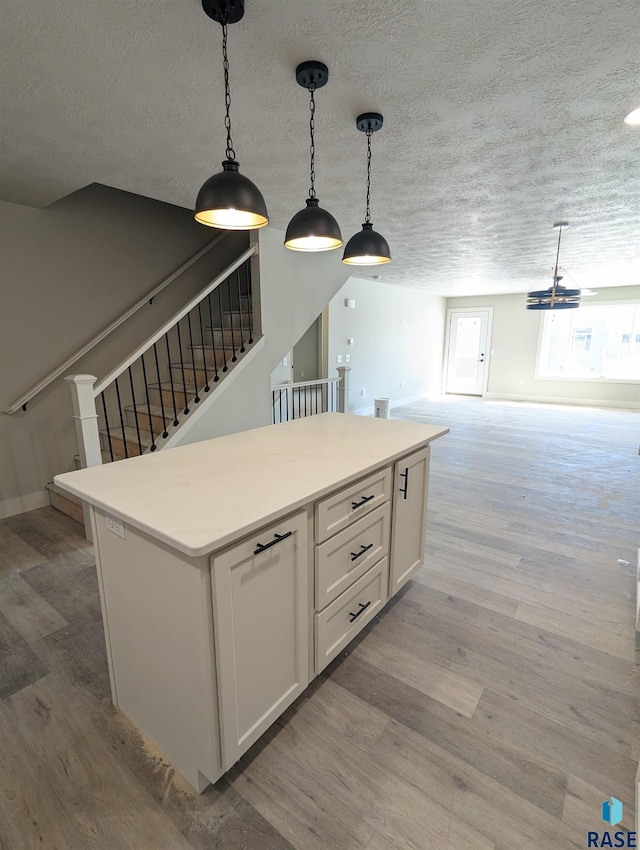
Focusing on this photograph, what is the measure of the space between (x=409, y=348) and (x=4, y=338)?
6.97 m

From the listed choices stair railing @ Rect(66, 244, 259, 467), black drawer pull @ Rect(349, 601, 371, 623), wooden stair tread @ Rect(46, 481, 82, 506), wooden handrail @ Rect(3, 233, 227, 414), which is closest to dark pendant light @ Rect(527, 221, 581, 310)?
stair railing @ Rect(66, 244, 259, 467)

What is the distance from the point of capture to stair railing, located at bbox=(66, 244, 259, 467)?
270 cm

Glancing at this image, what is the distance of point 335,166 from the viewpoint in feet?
8.26

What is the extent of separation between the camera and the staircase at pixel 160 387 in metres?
2.97

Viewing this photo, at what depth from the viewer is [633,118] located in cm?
194

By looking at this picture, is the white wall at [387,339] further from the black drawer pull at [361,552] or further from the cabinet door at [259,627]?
the cabinet door at [259,627]

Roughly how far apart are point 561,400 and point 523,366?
107cm

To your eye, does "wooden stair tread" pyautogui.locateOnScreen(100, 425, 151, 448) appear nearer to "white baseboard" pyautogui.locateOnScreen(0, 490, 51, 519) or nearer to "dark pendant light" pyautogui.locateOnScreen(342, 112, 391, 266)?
"white baseboard" pyautogui.locateOnScreen(0, 490, 51, 519)

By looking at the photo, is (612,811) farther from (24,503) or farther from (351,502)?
(24,503)

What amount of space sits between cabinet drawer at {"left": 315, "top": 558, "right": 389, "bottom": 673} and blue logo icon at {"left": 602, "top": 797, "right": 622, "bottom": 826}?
3.09ft

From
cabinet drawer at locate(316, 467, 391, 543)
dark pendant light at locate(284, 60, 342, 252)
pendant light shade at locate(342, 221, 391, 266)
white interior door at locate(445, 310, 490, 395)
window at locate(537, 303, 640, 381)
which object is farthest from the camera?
white interior door at locate(445, 310, 490, 395)

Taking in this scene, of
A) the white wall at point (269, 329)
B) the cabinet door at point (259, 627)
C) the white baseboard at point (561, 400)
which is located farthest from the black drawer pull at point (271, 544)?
the white baseboard at point (561, 400)

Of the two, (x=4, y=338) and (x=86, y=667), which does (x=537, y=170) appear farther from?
(x=4, y=338)

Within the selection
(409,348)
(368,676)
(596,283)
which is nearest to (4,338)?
(368,676)
